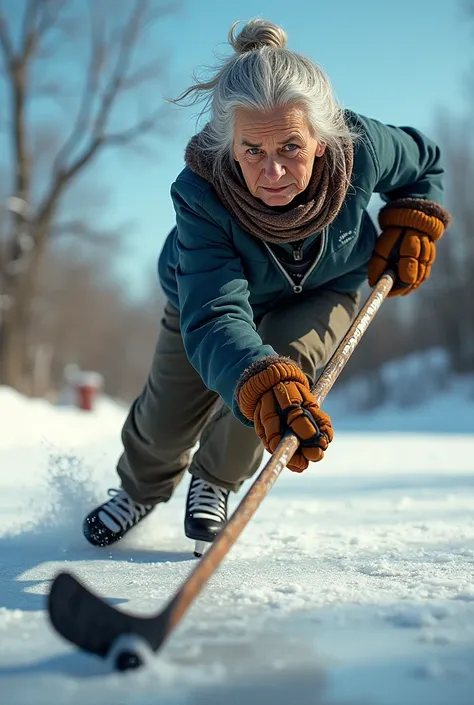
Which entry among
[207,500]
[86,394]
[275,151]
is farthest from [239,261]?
[86,394]

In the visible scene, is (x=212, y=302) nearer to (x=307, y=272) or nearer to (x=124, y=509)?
(x=307, y=272)

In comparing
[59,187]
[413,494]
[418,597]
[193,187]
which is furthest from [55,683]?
[59,187]

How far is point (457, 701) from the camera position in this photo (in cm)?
105

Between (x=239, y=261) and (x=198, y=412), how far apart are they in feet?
1.88

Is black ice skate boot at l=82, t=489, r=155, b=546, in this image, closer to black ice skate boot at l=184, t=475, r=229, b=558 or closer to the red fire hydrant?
black ice skate boot at l=184, t=475, r=229, b=558

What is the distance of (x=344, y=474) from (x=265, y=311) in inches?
62.8

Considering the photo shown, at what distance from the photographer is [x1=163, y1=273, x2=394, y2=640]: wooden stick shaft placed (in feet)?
3.98

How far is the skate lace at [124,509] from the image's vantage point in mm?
2297

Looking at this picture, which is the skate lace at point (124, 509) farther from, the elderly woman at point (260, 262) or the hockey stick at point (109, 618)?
the hockey stick at point (109, 618)

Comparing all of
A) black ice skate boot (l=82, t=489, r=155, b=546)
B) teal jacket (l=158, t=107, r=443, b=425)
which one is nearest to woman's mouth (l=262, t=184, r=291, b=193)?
teal jacket (l=158, t=107, r=443, b=425)

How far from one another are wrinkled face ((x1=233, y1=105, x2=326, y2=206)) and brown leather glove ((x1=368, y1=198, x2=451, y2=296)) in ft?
1.99

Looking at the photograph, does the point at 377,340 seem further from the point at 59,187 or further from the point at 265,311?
the point at 265,311

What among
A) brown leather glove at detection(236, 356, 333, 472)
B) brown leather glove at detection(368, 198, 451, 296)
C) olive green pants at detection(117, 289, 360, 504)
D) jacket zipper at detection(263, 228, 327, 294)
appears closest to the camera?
brown leather glove at detection(236, 356, 333, 472)

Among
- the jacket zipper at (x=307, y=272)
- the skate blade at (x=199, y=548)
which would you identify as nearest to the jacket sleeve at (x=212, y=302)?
the jacket zipper at (x=307, y=272)
